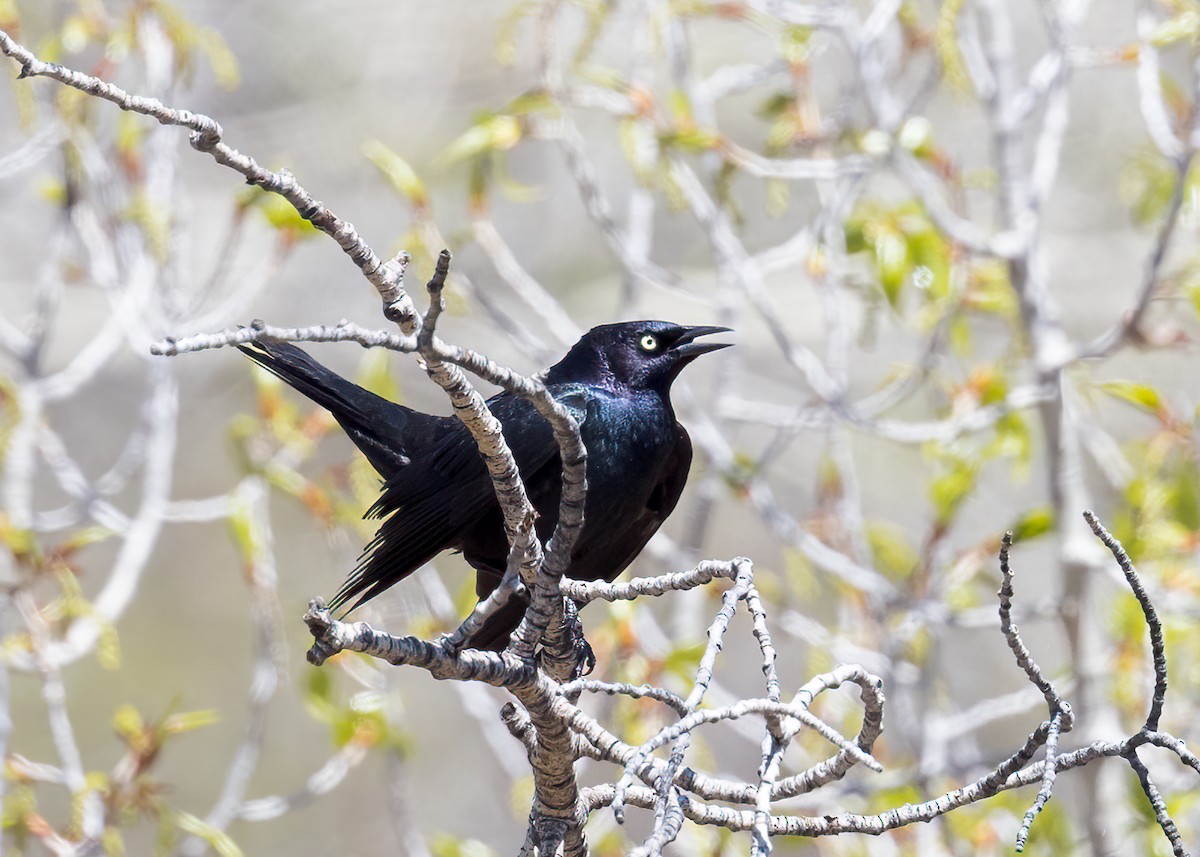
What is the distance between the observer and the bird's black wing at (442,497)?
115 inches

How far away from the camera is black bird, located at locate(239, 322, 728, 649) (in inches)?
117

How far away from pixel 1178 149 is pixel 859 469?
4240 mm

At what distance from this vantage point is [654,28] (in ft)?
13.8

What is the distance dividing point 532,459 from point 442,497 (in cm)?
24

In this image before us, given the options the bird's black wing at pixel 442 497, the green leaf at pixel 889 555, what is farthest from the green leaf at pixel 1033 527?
the bird's black wing at pixel 442 497

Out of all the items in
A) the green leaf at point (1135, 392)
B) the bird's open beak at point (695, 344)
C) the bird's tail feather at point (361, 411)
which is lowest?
the bird's tail feather at point (361, 411)

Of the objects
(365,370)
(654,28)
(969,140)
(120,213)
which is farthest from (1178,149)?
(969,140)

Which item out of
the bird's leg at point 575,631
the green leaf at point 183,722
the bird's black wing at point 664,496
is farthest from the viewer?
the green leaf at point 183,722

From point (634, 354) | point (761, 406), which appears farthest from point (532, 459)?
point (761, 406)

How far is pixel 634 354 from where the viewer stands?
3.36m

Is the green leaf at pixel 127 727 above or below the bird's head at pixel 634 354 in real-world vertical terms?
below

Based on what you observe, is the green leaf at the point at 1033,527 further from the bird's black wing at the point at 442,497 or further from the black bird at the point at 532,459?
the bird's black wing at the point at 442,497

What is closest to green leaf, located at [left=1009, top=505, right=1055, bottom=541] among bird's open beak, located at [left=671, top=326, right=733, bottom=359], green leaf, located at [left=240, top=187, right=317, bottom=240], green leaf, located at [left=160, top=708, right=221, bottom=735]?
bird's open beak, located at [left=671, top=326, right=733, bottom=359]

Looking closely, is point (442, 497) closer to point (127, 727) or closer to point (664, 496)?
point (664, 496)
